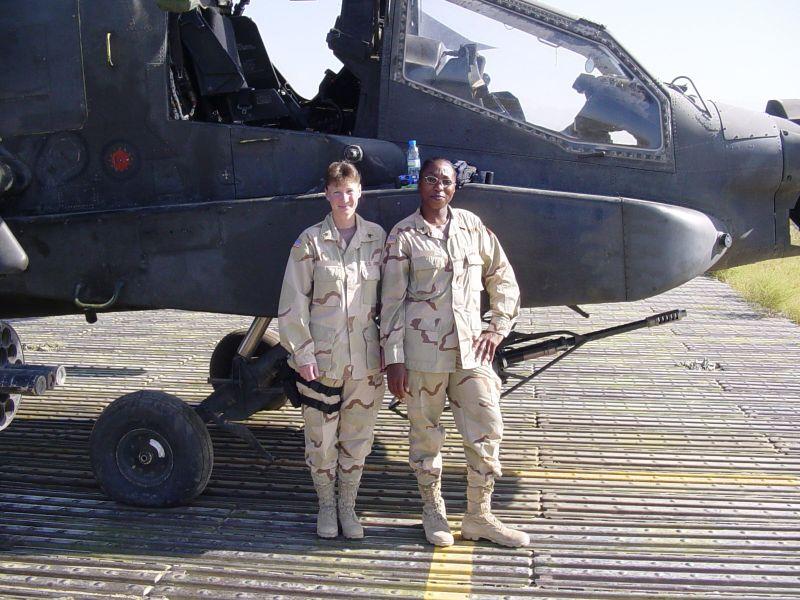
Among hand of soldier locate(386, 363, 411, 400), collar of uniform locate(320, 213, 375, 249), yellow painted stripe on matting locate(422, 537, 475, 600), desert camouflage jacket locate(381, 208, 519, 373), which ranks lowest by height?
yellow painted stripe on matting locate(422, 537, 475, 600)

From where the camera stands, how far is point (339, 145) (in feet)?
16.0

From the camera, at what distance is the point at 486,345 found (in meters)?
4.34

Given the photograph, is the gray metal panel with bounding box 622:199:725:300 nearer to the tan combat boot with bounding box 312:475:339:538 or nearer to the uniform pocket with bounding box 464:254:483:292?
the uniform pocket with bounding box 464:254:483:292

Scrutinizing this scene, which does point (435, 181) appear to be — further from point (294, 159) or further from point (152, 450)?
point (152, 450)

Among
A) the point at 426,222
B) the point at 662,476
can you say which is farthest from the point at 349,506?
the point at 662,476

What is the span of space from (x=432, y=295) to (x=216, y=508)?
1783 mm

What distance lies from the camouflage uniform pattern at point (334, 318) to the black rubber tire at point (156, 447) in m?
0.77

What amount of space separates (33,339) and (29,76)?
5.38m

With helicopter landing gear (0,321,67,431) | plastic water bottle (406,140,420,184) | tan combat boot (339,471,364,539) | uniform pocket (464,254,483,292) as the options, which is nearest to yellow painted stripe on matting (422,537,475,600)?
tan combat boot (339,471,364,539)

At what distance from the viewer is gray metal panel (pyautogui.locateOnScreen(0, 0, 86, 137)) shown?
4.95 metres

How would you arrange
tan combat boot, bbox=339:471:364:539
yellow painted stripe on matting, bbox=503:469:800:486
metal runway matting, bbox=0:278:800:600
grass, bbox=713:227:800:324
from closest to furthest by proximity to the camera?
1. metal runway matting, bbox=0:278:800:600
2. tan combat boot, bbox=339:471:364:539
3. yellow painted stripe on matting, bbox=503:469:800:486
4. grass, bbox=713:227:800:324

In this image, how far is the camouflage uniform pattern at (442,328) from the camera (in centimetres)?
427

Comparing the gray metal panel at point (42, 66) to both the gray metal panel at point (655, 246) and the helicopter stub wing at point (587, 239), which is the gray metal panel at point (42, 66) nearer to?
the helicopter stub wing at point (587, 239)

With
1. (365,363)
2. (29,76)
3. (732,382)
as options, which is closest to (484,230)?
(365,363)
